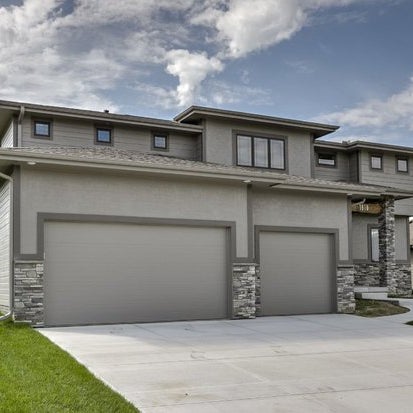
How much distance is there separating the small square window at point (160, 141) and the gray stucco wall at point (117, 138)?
0.14 m

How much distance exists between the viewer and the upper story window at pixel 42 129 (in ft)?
57.4

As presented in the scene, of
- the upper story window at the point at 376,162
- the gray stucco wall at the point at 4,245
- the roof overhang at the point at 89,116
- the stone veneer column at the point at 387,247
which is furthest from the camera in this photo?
the upper story window at the point at 376,162

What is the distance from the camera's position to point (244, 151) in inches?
772

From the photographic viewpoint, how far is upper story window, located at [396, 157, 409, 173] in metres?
25.1

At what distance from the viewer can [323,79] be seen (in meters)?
20.9

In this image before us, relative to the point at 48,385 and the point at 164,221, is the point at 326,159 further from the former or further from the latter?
the point at 48,385

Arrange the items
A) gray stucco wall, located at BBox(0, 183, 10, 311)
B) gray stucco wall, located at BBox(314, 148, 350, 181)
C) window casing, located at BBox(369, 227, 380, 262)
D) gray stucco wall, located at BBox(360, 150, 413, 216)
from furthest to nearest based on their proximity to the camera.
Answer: gray stucco wall, located at BBox(360, 150, 413, 216) → window casing, located at BBox(369, 227, 380, 262) → gray stucco wall, located at BBox(314, 148, 350, 181) → gray stucco wall, located at BBox(0, 183, 10, 311)

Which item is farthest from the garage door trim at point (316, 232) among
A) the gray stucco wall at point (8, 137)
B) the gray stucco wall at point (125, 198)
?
the gray stucco wall at point (8, 137)

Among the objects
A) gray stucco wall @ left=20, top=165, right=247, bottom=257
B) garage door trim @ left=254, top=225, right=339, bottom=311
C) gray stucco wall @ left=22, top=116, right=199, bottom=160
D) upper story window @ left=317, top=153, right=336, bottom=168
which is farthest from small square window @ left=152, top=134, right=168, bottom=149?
upper story window @ left=317, top=153, right=336, bottom=168

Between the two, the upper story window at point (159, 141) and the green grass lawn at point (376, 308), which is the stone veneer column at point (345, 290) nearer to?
the green grass lawn at point (376, 308)

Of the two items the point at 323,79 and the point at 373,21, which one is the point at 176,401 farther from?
the point at 323,79

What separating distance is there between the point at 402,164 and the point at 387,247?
446 centimetres

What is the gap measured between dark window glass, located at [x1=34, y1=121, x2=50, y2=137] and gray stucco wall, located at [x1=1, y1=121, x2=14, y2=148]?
70 cm

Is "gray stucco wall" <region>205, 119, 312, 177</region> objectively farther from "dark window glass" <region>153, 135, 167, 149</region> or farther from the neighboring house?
"dark window glass" <region>153, 135, 167, 149</region>
